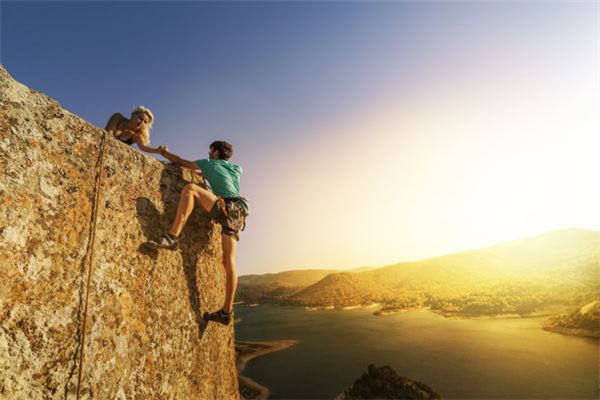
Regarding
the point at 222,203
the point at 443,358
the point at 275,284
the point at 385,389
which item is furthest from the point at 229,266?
the point at 275,284

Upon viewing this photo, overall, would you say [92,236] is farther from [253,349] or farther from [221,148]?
[253,349]

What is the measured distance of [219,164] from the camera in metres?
3.31

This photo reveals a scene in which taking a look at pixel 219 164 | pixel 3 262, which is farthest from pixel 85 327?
pixel 219 164

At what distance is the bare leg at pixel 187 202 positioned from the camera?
2.71 metres

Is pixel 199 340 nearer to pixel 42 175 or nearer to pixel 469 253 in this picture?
pixel 42 175

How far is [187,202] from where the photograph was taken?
280cm

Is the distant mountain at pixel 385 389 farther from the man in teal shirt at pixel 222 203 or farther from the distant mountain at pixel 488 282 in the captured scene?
the distant mountain at pixel 488 282

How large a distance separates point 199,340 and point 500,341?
111ft

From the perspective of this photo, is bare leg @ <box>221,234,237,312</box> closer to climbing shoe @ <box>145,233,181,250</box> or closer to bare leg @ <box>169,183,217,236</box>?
bare leg @ <box>169,183,217,236</box>

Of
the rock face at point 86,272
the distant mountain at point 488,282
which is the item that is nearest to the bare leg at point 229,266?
the rock face at point 86,272

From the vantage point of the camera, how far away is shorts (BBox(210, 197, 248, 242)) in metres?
3.08

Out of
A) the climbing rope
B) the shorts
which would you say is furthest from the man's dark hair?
the climbing rope

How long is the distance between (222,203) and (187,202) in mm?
398

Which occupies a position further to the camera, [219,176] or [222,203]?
[219,176]
